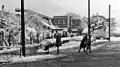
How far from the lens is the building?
87.1 m

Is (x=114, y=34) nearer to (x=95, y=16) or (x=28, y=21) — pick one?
(x=95, y=16)

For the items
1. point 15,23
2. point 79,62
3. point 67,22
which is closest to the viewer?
point 79,62

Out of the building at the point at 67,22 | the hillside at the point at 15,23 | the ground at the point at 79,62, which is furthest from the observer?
the building at the point at 67,22

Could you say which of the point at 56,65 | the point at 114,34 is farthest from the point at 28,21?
the point at 114,34

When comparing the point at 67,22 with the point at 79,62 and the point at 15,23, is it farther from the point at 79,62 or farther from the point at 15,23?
Result: the point at 79,62

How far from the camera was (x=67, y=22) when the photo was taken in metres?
87.8

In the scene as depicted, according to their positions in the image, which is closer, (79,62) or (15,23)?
(79,62)

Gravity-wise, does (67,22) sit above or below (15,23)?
below

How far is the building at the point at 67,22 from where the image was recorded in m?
87.1

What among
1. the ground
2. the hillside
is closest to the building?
the hillside

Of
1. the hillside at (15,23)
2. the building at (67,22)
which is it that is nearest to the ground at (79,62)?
the hillside at (15,23)

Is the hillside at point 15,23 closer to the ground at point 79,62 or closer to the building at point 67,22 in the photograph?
the ground at point 79,62

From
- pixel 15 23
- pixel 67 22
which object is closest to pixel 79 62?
pixel 15 23

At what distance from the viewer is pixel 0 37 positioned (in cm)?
2983
